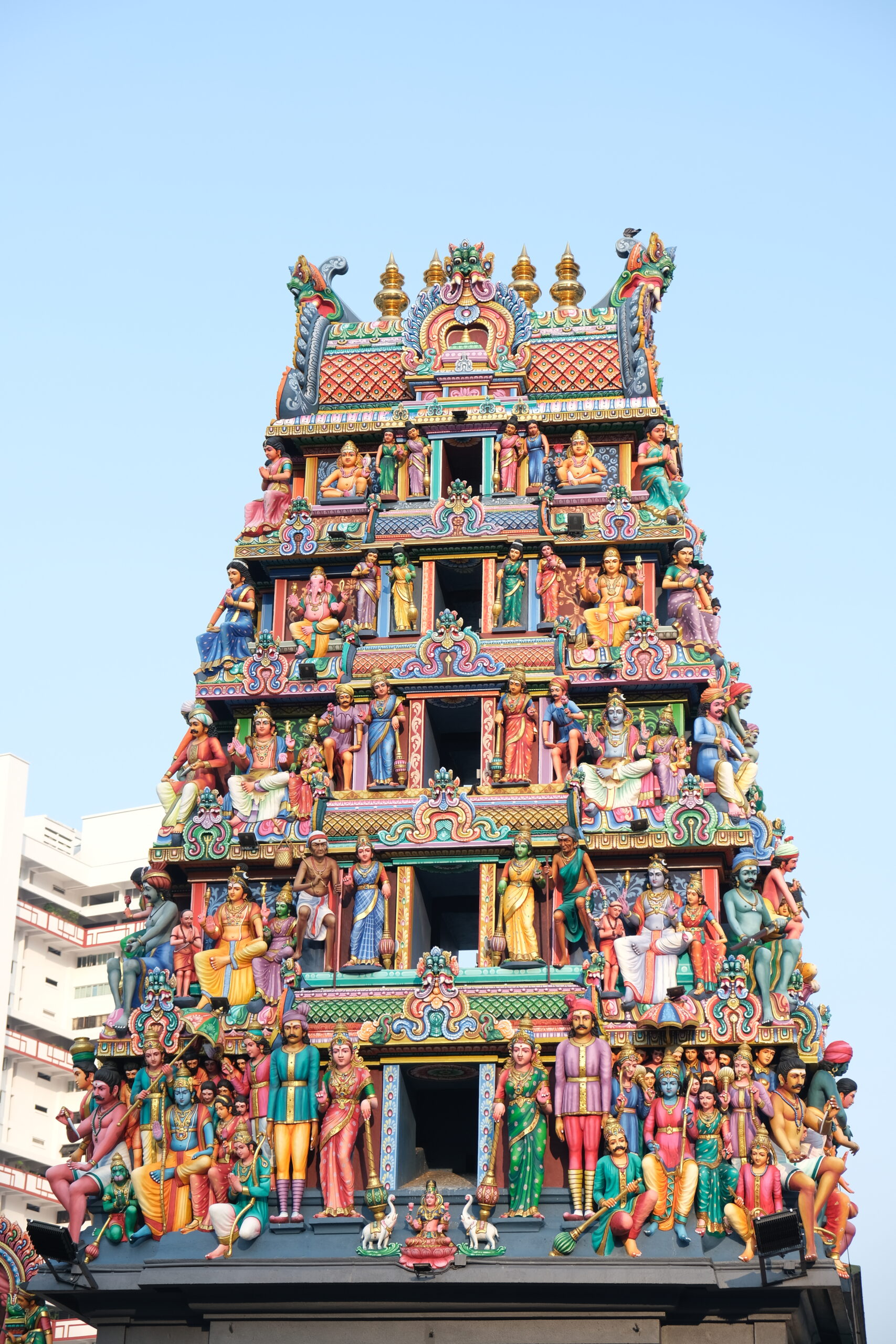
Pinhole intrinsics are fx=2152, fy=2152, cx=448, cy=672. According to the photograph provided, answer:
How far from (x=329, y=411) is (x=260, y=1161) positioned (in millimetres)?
14067

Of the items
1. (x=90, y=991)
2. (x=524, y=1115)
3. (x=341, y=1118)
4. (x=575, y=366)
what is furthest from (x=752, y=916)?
(x=90, y=991)

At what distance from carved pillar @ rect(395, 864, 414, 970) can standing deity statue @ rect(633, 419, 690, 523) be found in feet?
27.0

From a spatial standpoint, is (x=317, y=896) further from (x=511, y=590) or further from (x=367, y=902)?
(x=511, y=590)

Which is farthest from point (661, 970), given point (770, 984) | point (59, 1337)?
point (59, 1337)

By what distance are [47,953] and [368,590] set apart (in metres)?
34.2

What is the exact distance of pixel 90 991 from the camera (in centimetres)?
6575

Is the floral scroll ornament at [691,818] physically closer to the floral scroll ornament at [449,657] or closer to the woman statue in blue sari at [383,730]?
the floral scroll ornament at [449,657]

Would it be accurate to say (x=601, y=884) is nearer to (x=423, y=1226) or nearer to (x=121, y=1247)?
(x=423, y=1226)

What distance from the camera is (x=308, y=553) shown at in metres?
35.9

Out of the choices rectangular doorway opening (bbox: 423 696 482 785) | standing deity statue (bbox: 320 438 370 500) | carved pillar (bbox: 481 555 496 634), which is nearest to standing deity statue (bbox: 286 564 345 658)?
standing deity statue (bbox: 320 438 370 500)

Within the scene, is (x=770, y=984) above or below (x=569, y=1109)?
above

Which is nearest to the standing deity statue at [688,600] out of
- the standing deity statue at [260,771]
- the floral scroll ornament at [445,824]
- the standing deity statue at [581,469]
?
the standing deity statue at [581,469]

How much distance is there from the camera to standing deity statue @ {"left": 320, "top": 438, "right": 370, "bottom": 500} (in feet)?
121

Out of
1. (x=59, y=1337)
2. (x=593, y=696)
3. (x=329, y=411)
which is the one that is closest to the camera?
(x=593, y=696)
